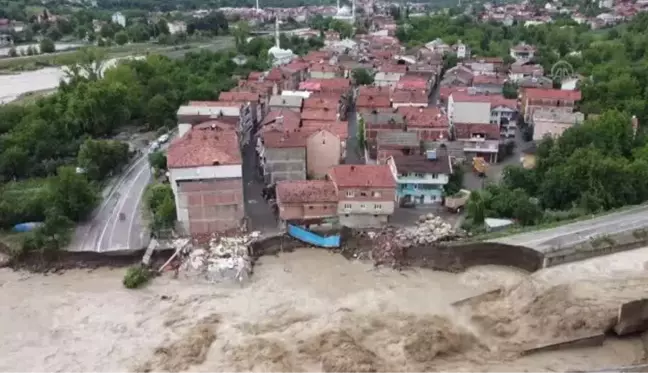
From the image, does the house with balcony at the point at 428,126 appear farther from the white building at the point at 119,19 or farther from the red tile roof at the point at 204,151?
the white building at the point at 119,19

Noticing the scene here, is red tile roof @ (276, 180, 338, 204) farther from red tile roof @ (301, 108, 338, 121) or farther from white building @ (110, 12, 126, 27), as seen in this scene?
white building @ (110, 12, 126, 27)

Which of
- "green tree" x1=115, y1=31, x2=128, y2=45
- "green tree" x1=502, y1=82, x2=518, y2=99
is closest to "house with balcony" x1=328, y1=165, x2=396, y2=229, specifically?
"green tree" x1=502, y1=82, x2=518, y2=99

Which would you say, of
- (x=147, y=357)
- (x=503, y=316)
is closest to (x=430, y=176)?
(x=503, y=316)

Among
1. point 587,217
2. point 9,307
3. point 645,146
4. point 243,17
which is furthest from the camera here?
point 243,17

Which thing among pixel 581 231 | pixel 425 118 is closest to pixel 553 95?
pixel 425 118

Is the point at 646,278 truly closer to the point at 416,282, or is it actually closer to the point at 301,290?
the point at 416,282

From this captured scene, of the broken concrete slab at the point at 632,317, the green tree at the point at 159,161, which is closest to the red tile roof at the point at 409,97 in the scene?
the green tree at the point at 159,161
